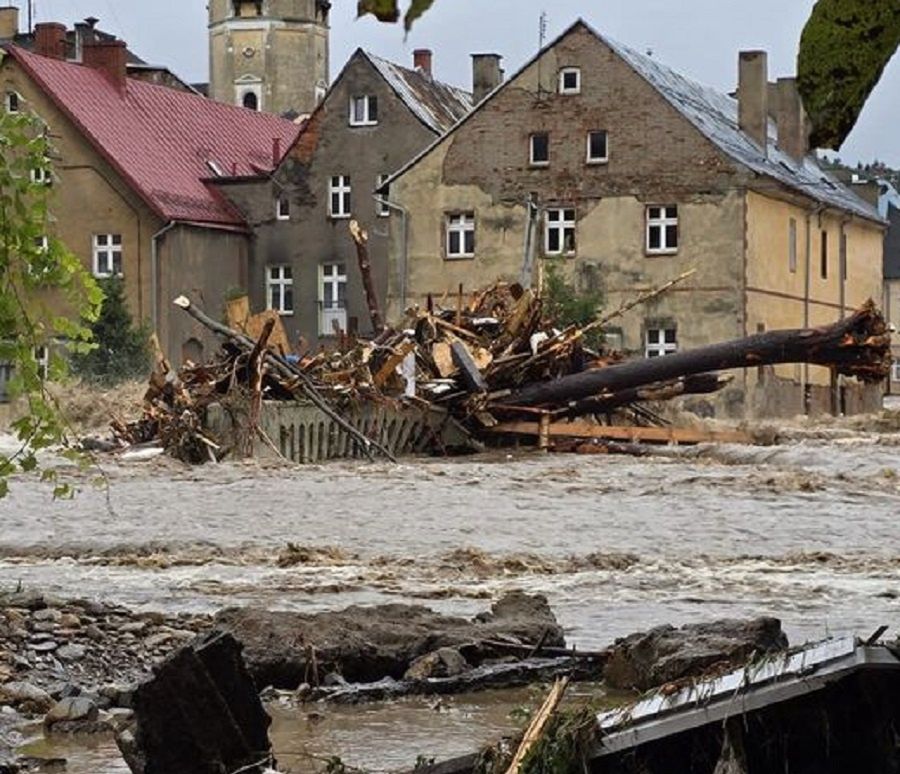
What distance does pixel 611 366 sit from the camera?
122 ft

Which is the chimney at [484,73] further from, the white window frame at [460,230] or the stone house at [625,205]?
the white window frame at [460,230]

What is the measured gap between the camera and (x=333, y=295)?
61750 mm

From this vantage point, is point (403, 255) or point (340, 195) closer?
point (403, 255)

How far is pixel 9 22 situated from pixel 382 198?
4563 centimetres

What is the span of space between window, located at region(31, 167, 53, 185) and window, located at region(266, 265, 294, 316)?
52785 millimetres

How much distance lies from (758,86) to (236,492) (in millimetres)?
32469

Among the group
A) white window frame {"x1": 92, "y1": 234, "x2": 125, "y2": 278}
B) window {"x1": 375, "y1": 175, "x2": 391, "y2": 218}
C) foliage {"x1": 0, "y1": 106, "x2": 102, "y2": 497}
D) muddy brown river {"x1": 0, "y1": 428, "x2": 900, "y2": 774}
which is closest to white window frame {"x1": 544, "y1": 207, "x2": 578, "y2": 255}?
window {"x1": 375, "y1": 175, "x2": 391, "y2": 218}

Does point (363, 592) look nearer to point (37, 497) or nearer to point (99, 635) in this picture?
point (99, 635)

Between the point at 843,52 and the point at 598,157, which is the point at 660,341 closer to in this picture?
the point at 598,157

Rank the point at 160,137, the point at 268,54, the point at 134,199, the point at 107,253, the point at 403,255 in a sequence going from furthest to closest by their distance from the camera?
the point at 268,54 < the point at 160,137 < the point at 107,253 < the point at 134,199 < the point at 403,255

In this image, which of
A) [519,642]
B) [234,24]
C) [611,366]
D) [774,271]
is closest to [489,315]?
[611,366]

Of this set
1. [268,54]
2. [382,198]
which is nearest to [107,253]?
[382,198]

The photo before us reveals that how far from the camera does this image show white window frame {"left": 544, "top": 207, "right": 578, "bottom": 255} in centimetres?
5569

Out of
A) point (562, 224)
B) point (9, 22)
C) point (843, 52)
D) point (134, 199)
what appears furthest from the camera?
point (9, 22)
